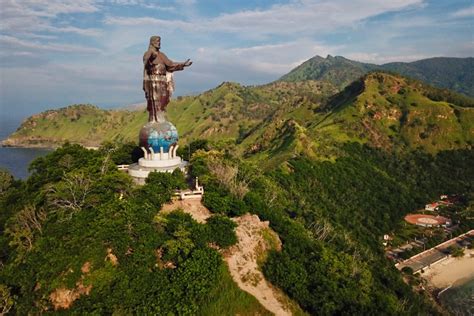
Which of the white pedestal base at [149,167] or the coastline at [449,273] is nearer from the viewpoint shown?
the white pedestal base at [149,167]

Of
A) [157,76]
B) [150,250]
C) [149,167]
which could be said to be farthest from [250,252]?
[157,76]

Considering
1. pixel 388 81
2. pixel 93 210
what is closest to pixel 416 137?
pixel 388 81

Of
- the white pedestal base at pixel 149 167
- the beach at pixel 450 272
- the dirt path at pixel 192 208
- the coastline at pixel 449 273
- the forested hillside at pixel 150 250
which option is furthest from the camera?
the beach at pixel 450 272

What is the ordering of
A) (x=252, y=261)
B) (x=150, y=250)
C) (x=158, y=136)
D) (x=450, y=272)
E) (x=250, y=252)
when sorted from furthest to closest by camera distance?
(x=450, y=272) → (x=158, y=136) → (x=250, y=252) → (x=252, y=261) → (x=150, y=250)

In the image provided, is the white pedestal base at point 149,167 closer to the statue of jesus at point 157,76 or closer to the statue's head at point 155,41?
the statue of jesus at point 157,76

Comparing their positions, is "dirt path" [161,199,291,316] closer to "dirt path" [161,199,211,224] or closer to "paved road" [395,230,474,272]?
"dirt path" [161,199,211,224]

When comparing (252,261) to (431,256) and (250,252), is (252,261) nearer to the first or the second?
(250,252)

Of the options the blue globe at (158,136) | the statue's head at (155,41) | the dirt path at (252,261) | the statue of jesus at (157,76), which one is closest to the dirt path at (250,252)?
the dirt path at (252,261)
